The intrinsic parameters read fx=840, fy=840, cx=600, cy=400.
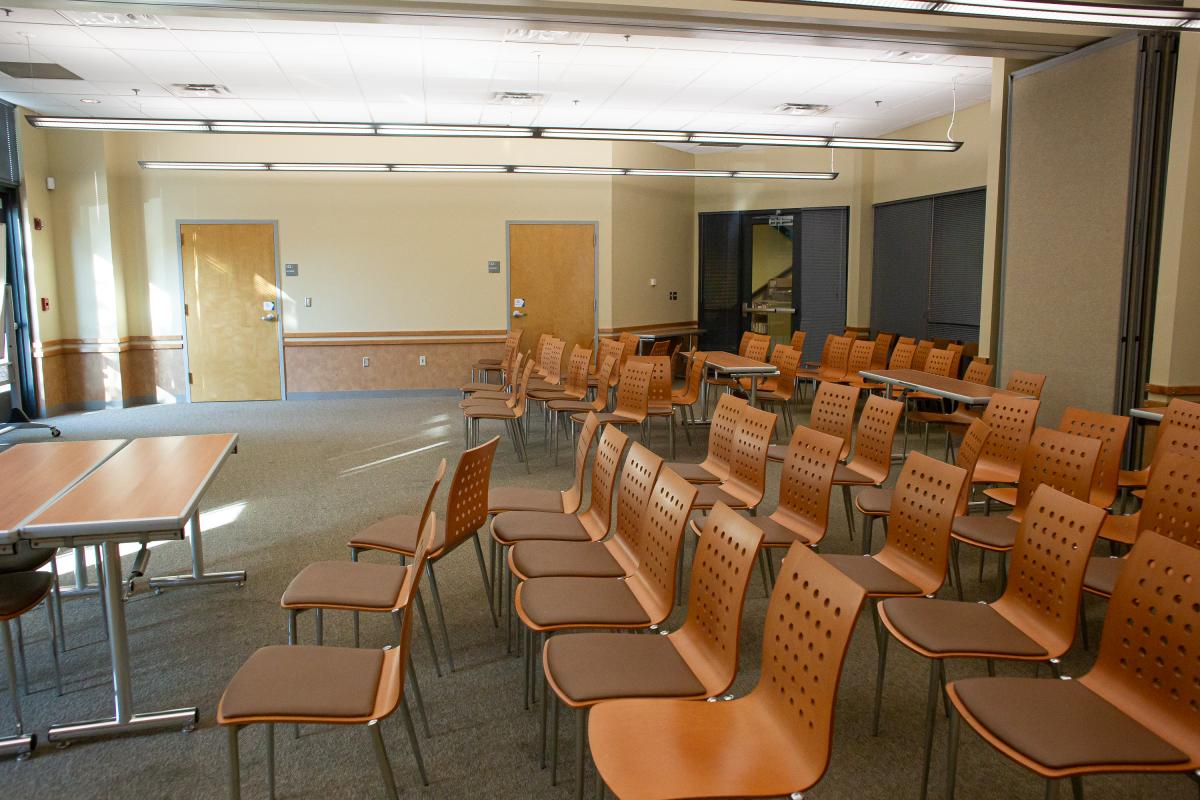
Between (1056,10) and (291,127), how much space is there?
5.79 meters

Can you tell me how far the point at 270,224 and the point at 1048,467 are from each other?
9.90m

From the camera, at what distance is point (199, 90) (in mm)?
8586

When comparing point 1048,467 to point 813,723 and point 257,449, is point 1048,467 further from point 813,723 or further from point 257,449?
point 257,449

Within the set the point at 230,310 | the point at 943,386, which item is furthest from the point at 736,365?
the point at 230,310

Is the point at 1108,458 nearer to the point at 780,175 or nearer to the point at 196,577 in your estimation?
the point at 196,577

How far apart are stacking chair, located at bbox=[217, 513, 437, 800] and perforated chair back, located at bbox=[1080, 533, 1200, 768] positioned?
198cm

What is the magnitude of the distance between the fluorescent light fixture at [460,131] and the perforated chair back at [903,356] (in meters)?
4.45

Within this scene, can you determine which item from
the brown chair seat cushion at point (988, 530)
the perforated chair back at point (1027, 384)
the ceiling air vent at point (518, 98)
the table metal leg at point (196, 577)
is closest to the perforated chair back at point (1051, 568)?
the brown chair seat cushion at point (988, 530)

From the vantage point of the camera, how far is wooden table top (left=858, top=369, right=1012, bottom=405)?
570cm

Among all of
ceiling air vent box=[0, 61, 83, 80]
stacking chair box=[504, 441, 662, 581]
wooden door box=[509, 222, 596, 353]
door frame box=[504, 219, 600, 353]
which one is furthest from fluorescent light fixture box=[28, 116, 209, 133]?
stacking chair box=[504, 441, 662, 581]

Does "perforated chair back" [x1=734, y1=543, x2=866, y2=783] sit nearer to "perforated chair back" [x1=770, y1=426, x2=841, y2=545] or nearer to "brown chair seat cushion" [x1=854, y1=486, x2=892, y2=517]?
"perforated chair back" [x1=770, y1=426, x2=841, y2=545]

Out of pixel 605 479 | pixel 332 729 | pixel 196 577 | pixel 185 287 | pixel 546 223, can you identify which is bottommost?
pixel 332 729

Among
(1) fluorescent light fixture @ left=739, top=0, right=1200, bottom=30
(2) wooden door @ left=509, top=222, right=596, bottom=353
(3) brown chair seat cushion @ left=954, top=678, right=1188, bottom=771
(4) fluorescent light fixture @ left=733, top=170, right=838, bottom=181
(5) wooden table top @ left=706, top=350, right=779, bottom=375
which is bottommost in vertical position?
(3) brown chair seat cushion @ left=954, top=678, right=1188, bottom=771

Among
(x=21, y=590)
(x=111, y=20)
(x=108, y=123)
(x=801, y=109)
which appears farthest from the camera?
(x=801, y=109)
